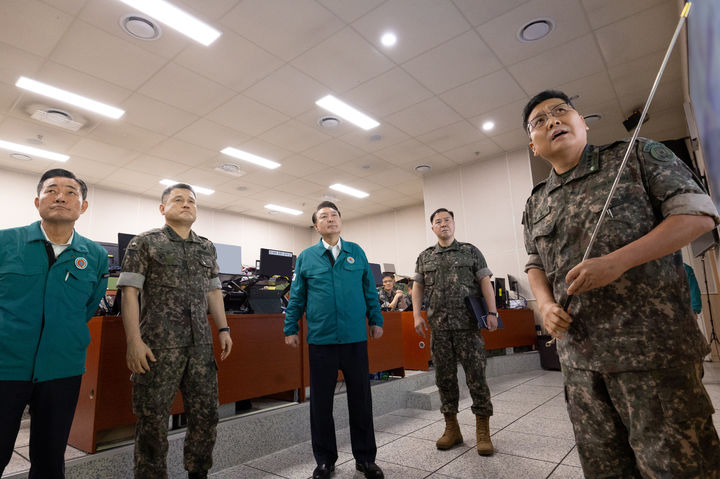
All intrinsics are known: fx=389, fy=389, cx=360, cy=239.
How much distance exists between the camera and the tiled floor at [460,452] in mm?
2309

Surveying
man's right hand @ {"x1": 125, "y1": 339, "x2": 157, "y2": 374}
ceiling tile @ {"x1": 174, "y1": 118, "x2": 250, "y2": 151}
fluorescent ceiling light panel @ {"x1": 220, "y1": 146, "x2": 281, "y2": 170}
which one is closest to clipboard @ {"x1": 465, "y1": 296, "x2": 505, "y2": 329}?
man's right hand @ {"x1": 125, "y1": 339, "x2": 157, "y2": 374}

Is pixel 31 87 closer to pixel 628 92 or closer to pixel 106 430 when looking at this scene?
pixel 106 430

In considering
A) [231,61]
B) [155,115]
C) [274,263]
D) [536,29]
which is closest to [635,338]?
[274,263]

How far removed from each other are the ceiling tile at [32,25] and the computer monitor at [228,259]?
2851mm

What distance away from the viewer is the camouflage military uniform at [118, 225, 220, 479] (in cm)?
184

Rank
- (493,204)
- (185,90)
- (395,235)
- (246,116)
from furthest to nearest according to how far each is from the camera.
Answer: (395,235), (493,204), (246,116), (185,90)

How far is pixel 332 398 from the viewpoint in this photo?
7.63 ft

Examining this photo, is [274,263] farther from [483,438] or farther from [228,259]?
[483,438]

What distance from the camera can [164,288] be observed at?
6.64 ft

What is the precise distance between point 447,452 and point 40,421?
89.8 inches

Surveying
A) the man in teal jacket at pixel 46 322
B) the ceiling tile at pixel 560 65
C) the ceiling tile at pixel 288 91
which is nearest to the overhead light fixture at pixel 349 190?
the ceiling tile at pixel 288 91

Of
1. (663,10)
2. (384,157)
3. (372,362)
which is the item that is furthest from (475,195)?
(372,362)

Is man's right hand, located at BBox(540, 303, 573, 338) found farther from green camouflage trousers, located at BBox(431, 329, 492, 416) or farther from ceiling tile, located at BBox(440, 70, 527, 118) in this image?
ceiling tile, located at BBox(440, 70, 527, 118)

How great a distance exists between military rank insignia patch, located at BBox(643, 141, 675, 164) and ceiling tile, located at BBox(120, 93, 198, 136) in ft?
18.8
